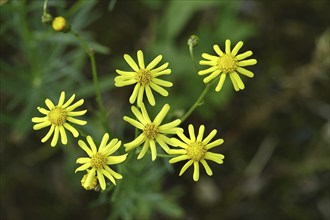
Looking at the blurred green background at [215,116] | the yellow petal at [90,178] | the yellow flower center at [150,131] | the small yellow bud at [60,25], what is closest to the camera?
the yellow petal at [90,178]

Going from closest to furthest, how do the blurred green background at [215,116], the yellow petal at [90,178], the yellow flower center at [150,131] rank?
the yellow petal at [90,178] → the yellow flower center at [150,131] → the blurred green background at [215,116]

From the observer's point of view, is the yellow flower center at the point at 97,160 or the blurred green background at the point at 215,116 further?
the blurred green background at the point at 215,116

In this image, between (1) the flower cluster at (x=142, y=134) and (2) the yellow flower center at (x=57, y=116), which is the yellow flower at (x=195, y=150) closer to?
(1) the flower cluster at (x=142, y=134)

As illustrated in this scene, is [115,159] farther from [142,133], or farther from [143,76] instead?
[143,76]

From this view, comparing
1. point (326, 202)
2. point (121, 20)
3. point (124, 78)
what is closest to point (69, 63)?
point (121, 20)

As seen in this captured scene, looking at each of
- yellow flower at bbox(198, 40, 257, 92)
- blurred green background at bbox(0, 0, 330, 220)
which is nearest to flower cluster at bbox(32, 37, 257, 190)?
yellow flower at bbox(198, 40, 257, 92)

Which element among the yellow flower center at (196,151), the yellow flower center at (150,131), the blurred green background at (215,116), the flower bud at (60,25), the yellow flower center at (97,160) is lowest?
the yellow flower center at (97,160)

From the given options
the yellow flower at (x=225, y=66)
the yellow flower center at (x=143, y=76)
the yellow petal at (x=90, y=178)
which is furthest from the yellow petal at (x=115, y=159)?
the yellow flower at (x=225, y=66)

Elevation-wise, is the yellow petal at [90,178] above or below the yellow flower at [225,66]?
below
